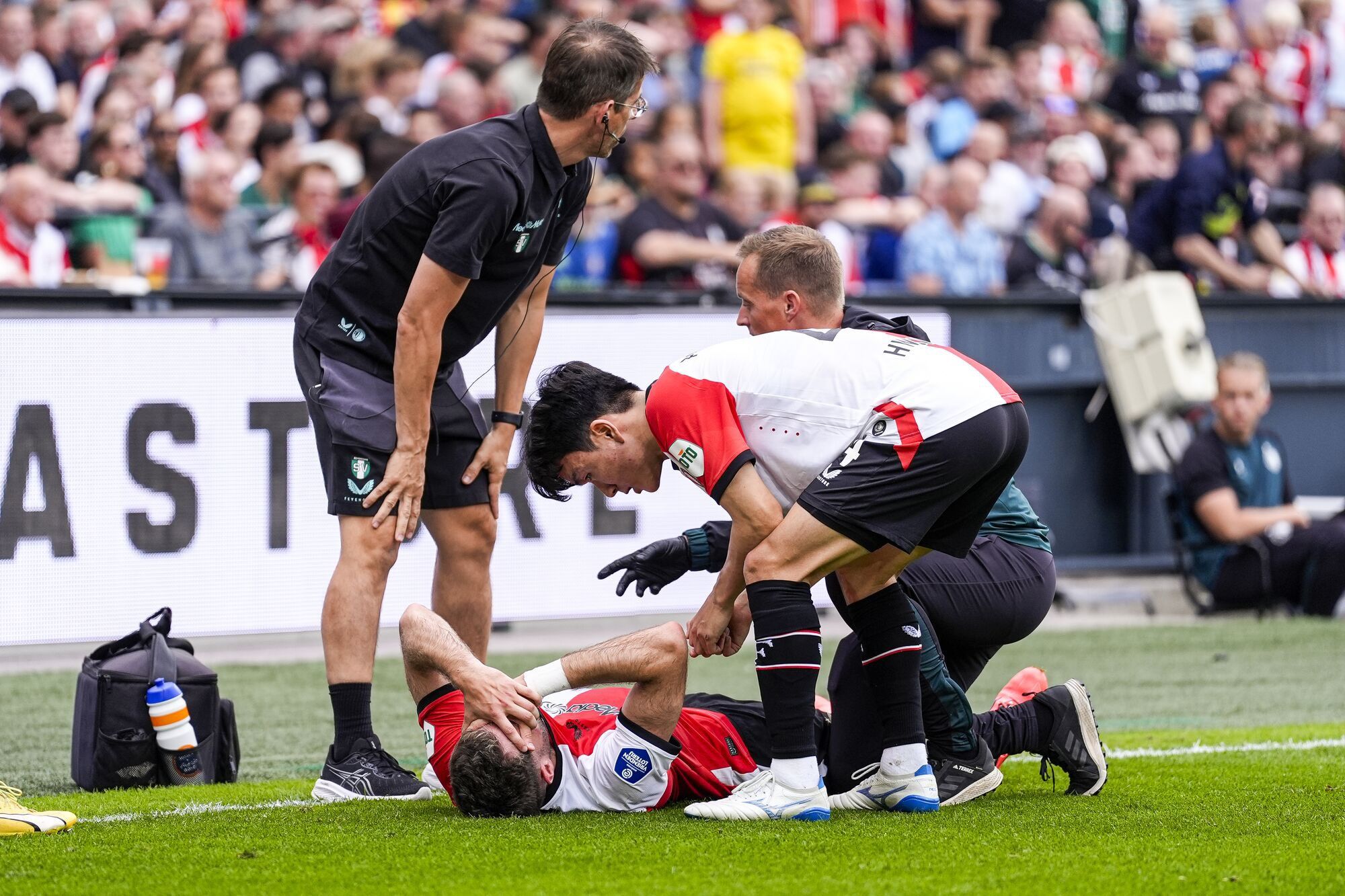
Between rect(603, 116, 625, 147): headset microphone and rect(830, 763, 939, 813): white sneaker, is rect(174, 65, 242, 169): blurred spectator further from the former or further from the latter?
rect(830, 763, 939, 813): white sneaker

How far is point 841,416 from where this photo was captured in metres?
4.32

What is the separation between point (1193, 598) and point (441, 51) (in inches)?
261

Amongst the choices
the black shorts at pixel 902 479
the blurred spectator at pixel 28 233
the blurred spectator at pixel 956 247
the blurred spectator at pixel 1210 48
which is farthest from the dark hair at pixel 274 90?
the blurred spectator at pixel 1210 48

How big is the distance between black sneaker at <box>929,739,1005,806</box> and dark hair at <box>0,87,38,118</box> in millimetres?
7109

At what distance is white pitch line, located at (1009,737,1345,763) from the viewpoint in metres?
5.61

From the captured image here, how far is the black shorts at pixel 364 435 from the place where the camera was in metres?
4.93

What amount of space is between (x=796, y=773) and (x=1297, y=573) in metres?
6.13

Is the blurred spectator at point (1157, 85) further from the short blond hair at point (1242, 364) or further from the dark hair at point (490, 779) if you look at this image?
the dark hair at point (490, 779)

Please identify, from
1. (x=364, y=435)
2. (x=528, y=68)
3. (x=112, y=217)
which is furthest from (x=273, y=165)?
(x=364, y=435)

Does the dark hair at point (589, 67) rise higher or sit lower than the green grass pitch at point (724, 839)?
higher

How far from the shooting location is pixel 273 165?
10.3m

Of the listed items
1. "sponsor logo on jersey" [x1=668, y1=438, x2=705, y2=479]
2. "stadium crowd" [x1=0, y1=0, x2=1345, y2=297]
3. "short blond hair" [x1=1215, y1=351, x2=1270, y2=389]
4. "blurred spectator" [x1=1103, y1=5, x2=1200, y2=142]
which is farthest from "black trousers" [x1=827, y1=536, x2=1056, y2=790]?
"blurred spectator" [x1=1103, y1=5, x2=1200, y2=142]

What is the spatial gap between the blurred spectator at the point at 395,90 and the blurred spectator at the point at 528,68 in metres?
0.71

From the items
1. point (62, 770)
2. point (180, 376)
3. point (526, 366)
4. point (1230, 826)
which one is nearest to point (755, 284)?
point (526, 366)
